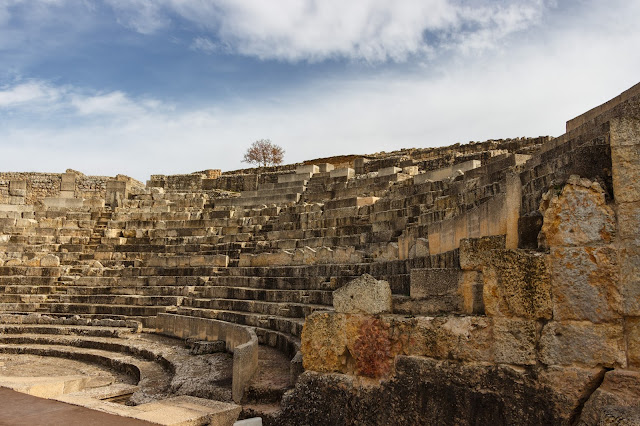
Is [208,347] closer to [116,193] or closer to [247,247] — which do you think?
[247,247]

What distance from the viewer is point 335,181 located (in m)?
17.0

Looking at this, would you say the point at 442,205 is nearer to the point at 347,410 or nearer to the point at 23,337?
the point at 347,410

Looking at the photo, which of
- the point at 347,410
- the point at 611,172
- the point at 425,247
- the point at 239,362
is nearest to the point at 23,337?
the point at 239,362

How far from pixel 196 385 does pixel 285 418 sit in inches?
84.3

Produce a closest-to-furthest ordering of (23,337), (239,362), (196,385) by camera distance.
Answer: (239,362)
(196,385)
(23,337)

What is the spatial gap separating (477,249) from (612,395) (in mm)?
1242

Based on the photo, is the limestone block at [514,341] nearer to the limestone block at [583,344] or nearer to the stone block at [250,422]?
the limestone block at [583,344]

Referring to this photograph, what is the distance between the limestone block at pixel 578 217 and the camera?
10.4ft

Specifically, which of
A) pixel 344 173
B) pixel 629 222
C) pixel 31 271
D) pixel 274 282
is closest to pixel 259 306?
pixel 274 282

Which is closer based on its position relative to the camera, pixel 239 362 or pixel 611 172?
pixel 611 172

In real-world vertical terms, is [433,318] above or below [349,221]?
below

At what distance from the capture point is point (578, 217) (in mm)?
3232

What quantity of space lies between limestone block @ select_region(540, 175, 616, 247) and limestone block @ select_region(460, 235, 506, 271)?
38 centimetres

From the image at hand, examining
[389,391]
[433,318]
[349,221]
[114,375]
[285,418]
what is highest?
[349,221]
